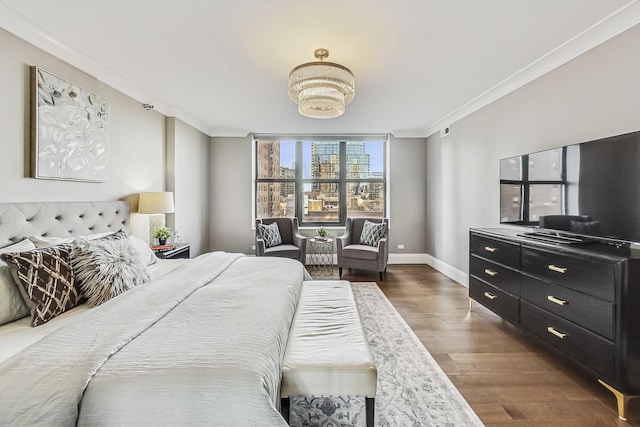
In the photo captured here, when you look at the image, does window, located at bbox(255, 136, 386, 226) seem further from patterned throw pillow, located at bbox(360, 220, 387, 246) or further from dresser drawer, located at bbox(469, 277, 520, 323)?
dresser drawer, located at bbox(469, 277, 520, 323)

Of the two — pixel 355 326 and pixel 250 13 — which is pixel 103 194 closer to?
pixel 250 13

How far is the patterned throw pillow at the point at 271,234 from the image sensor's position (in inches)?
188

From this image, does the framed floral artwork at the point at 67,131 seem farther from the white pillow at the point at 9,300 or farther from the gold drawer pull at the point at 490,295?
the gold drawer pull at the point at 490,295

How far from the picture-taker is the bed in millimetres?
976

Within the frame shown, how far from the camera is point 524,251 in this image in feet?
7.84

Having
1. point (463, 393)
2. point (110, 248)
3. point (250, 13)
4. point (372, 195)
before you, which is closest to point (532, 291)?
point (463, 393)

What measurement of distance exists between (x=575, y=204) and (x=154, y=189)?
4.41m

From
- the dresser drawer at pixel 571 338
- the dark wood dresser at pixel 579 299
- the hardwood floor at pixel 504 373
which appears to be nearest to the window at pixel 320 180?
the hardwood floor at pixel 504 373

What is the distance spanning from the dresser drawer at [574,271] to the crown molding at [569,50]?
166cm

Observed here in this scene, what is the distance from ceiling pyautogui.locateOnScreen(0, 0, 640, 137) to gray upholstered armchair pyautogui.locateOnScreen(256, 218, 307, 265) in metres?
2.15

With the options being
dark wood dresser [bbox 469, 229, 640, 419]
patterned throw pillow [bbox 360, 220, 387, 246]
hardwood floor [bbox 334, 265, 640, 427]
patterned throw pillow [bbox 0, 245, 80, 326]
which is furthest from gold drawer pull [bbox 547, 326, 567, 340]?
patterned throw pillow [bbox 0, 245, 80, 326]

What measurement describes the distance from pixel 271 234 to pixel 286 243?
38cm

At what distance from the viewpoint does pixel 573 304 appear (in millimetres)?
1940

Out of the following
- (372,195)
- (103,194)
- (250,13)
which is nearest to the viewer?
(250,13)
